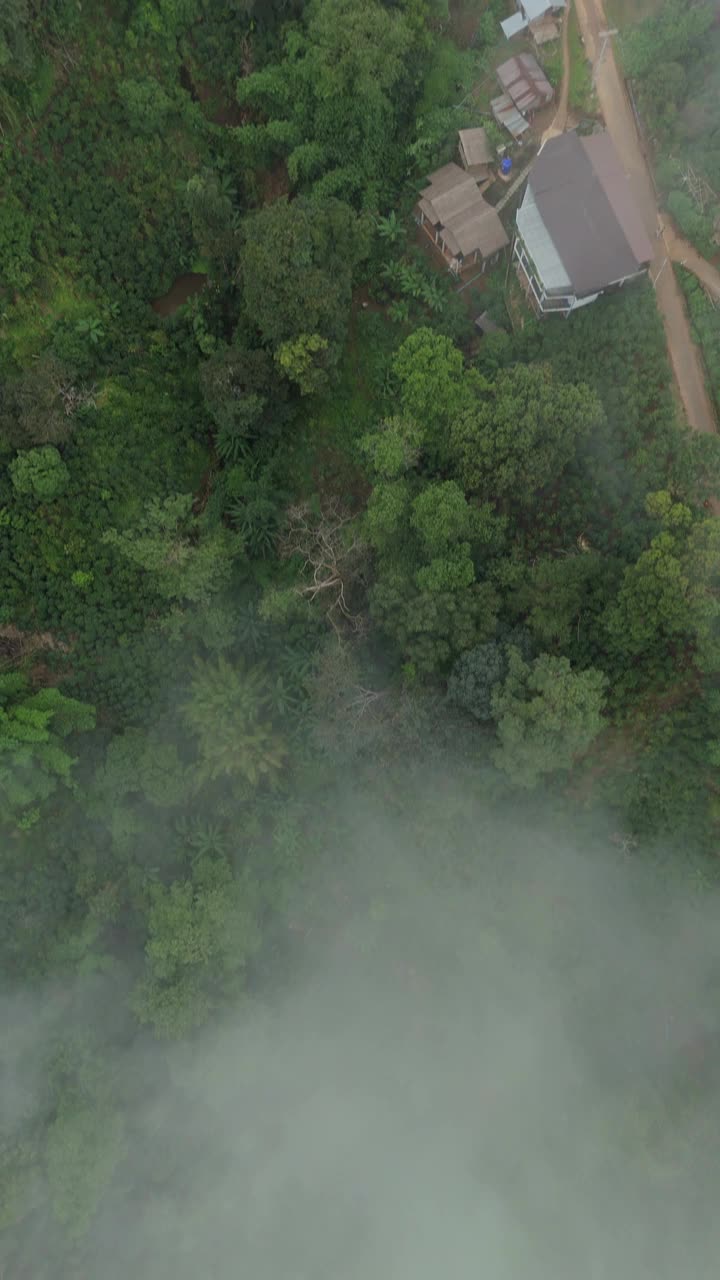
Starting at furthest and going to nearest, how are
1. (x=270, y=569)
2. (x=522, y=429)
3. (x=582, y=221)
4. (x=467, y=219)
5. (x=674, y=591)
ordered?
(x=270, y=569) → (x=467, y=219) → (x=582, y=221) → (x=522, y=429) → (x=674, y=591)

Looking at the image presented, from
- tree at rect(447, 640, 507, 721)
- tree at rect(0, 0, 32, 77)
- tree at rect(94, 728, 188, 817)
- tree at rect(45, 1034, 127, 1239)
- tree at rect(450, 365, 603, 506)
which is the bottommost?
tree at rect(45, 1034, 127, 1239)

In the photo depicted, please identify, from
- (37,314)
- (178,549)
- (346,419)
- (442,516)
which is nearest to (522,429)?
(442,516)

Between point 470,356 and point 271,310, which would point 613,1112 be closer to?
point 470,356

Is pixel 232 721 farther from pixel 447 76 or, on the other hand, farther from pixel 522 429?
pixel 447 76

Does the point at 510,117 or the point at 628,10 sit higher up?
the point at 628,10

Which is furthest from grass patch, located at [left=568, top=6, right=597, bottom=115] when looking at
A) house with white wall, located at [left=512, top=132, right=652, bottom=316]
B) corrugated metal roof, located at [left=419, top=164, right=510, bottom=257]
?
corrugated metal roof, located at [left=419, top=164, right=510, bottom=257]

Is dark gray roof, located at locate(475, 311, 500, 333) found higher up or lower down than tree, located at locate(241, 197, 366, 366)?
lower down

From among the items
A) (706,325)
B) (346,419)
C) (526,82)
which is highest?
(526,82)

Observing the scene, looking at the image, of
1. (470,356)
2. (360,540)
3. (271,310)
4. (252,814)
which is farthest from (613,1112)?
(271,310)

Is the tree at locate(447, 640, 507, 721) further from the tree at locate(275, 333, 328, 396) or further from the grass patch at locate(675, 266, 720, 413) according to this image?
the tree at locate(275, 333, 328, 396)
